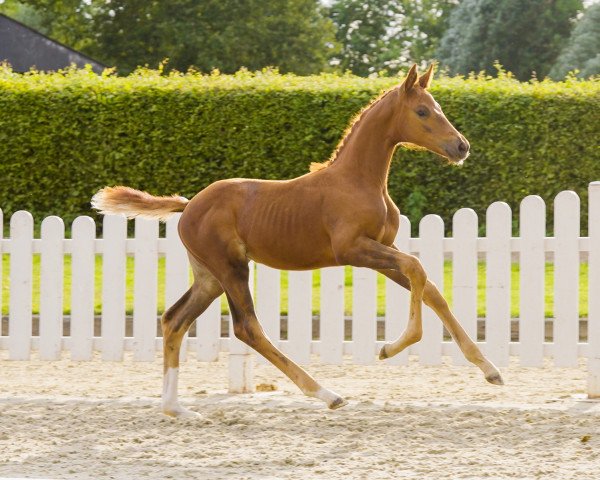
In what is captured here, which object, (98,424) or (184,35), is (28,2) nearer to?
(184,35)

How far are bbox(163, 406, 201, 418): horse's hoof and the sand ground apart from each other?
0.11 feet

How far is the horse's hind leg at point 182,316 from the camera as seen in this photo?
5824 millimetres

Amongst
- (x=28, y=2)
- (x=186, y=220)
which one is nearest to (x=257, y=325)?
(x=186, y=220)

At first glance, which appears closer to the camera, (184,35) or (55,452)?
(55,452)

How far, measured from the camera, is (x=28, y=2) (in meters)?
36.5

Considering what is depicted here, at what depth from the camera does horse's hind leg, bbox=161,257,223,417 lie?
19.1ft

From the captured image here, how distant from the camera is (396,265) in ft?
16.2

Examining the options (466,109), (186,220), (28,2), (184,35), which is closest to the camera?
(186,220)

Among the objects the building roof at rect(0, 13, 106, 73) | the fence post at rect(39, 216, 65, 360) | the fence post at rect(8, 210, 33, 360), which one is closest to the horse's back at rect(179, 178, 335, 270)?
the fence post at rect(39, 216, 65, 360)

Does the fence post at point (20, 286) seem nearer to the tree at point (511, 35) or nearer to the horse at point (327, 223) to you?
the horse at point (327, 223)

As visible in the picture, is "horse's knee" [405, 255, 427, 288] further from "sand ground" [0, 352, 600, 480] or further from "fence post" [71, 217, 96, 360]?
"fence post" [71, 217, 96, 360]

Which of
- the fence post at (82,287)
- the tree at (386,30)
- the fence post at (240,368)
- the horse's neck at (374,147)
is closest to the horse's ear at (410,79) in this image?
the horse's neck at (374,147)

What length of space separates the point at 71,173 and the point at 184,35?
798 inches

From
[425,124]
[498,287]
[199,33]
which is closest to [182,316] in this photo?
[425,124]
